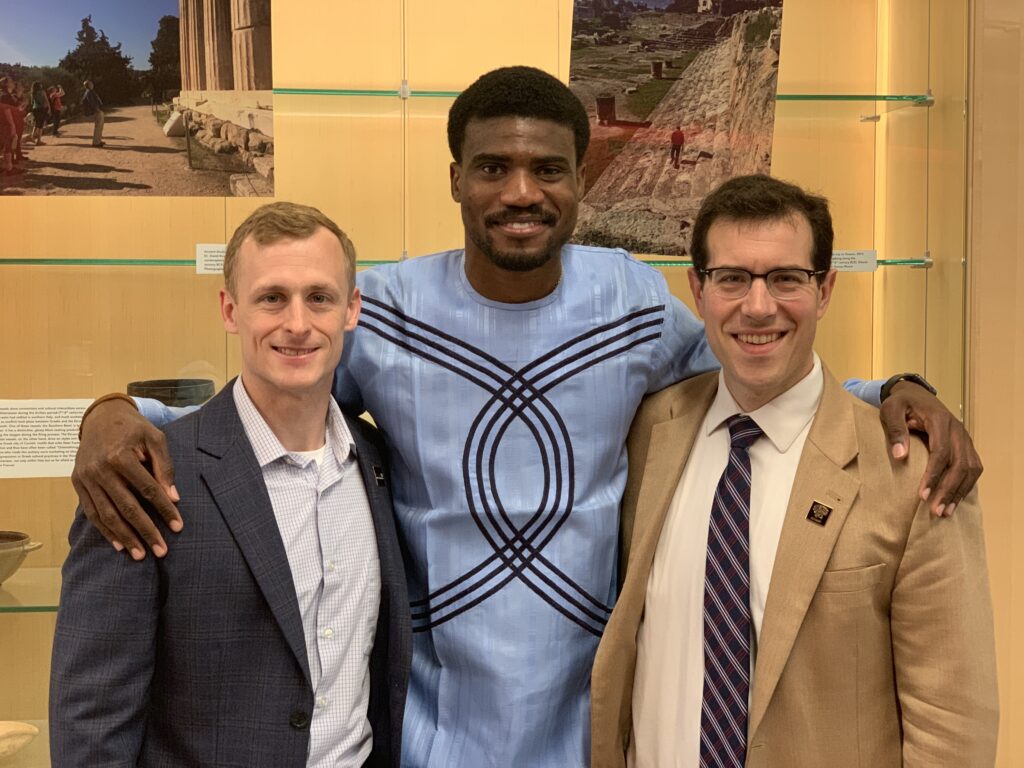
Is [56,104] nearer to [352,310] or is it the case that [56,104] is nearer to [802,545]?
[352,310]

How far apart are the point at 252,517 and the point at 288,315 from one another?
354 millimetres

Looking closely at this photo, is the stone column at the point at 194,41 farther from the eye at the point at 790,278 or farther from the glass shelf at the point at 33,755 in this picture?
the glass shelf at the point at 33,755

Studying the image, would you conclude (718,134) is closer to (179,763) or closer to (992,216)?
(992,216)

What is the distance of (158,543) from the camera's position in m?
1.80

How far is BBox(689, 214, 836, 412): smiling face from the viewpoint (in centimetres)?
208

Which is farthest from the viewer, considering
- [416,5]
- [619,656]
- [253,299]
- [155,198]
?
[416,5]

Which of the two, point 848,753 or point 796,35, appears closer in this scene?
point 848,753

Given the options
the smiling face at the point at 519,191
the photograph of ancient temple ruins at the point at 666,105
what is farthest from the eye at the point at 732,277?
the photograph of ancient temple ruins at the point at 666,105

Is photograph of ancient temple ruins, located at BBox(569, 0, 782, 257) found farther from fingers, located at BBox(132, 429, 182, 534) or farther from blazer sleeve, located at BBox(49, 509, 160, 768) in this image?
blazer sleeve, located at BBox(49, 509, 160, 768)

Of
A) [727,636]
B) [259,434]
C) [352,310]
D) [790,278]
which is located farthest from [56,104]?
[727,636]

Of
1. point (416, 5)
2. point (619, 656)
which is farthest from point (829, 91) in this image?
point (619, 656)

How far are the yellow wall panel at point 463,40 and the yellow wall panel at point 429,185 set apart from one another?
0.28 ft

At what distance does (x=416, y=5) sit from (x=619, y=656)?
5.43 feet

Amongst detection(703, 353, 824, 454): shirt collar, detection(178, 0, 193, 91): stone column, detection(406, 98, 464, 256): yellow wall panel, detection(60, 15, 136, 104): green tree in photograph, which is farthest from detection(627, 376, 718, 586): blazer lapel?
detection(60, 15, 136, 104): green tree in photograph
